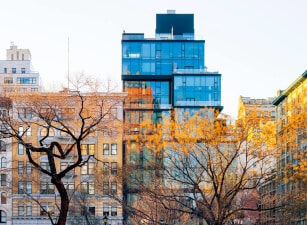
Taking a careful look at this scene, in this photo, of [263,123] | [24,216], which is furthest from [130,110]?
[263,123]

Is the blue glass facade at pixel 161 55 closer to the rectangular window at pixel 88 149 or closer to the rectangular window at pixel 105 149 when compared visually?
the rectangular window at pixel 105 149

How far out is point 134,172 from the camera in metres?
44.7

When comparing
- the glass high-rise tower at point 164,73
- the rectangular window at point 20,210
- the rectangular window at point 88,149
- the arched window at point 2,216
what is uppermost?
the glass high-rise tower at point 164,73

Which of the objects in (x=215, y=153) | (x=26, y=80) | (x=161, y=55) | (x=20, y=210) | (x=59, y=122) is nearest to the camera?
(x=59, y=122)

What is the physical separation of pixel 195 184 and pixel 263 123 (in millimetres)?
5332

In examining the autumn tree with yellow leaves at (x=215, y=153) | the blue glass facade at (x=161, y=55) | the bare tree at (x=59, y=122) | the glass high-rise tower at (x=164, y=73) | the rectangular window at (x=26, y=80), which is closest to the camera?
the bare tree at (x=59, y=122)

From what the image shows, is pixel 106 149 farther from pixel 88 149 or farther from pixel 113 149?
pixel 88 149

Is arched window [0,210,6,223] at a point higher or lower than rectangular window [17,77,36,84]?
lower

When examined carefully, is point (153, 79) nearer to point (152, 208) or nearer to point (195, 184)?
point (152, 208)

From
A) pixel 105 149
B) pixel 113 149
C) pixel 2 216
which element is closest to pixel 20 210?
pixel 2 216

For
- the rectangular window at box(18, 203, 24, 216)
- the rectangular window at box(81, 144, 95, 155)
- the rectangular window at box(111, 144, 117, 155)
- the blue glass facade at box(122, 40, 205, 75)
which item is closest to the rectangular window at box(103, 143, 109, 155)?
the rectangular window at box(111, 144, 117, 155)

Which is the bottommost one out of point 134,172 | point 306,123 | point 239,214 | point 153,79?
point 239,214

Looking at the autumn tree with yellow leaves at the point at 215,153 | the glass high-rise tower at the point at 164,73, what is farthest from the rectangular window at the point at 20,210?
the autumn tree with yellow leaves at the point at 215,153

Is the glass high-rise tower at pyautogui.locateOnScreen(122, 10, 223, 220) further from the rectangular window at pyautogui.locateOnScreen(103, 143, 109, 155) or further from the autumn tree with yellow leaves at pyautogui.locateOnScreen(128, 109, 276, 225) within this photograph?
the autumn tree with yellow leaves at pyautogui.locateOnScreen(128, 109, 276, 225)
